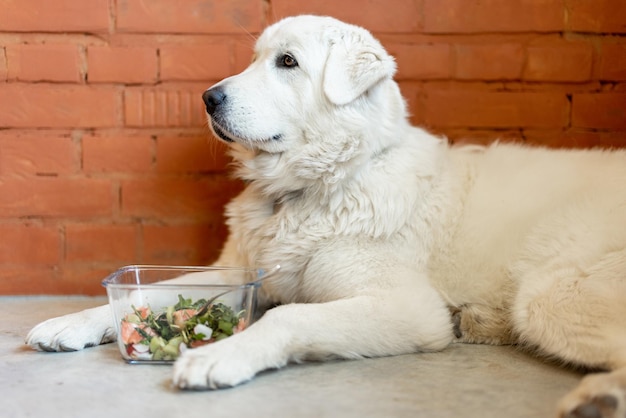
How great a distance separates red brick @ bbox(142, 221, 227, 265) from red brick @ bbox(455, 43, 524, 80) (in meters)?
1.35

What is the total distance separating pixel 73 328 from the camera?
2.26 metres

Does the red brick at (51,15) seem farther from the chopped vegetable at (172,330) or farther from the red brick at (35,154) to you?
the chopped vegetable at (172,330)

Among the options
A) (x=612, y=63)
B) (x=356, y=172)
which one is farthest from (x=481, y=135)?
(x=356, y=172)

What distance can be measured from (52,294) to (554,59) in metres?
2.56

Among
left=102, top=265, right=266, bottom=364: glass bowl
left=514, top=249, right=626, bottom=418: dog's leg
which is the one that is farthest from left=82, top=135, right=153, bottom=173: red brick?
left=514, top=249, right=626, bottom=418: dog's leg

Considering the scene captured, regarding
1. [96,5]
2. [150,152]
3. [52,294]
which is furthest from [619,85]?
[52,294]

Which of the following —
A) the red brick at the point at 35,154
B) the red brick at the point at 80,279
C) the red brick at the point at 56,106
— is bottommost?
the red brick at the point at 80,279

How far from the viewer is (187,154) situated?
315 centimetres

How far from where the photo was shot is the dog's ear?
237cm

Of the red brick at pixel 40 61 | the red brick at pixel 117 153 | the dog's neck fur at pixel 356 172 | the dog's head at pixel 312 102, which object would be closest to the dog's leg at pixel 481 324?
the dog's neck fur at pixel 356 172

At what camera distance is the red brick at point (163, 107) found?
3.11 meters

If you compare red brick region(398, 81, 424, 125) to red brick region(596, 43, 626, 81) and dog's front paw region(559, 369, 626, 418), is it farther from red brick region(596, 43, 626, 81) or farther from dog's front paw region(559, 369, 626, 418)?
dog's front paw region(559, 369, 626, 418)

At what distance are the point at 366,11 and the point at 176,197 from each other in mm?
1226

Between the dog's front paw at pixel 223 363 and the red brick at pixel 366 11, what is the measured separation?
1721mm
